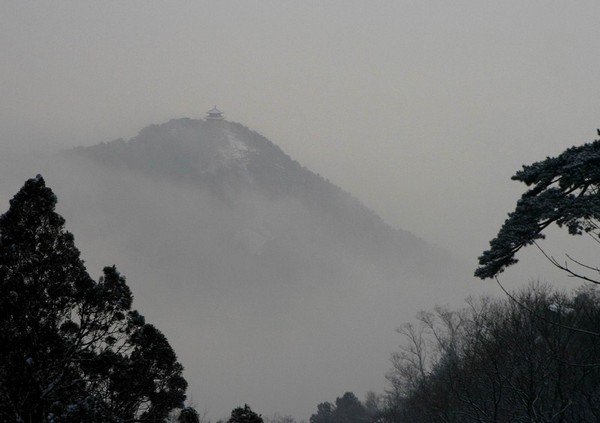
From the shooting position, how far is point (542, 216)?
7.51 meters

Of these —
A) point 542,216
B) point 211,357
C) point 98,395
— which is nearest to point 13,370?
point 98,395

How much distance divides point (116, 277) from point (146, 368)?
3.45 metres

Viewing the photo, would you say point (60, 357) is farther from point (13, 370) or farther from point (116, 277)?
point (116, 277)

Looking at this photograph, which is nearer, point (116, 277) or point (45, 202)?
point (45, 202)

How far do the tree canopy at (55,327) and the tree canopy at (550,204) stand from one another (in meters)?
9.06

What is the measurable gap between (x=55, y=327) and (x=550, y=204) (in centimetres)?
1147

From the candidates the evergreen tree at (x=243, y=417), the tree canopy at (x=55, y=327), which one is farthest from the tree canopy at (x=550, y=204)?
the evergreen tree at (x=243, y=417)

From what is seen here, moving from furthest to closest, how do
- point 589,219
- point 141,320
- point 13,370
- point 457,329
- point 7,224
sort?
point 457,329 < point 141,320 < point 7,224 < point 13,370 < point 589,219

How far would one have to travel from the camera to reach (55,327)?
39.1ft

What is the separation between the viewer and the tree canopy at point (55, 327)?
36.1ft

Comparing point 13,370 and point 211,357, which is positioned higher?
point 211,357

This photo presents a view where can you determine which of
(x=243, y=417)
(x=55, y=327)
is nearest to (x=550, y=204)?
(x=55, y=327)

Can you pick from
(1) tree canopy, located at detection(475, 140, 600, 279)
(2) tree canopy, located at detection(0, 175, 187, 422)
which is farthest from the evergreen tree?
(1) tree canopy, located at detection(475, 140, 600, 279)

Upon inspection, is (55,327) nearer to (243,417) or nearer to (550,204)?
Answer: (550,204)
